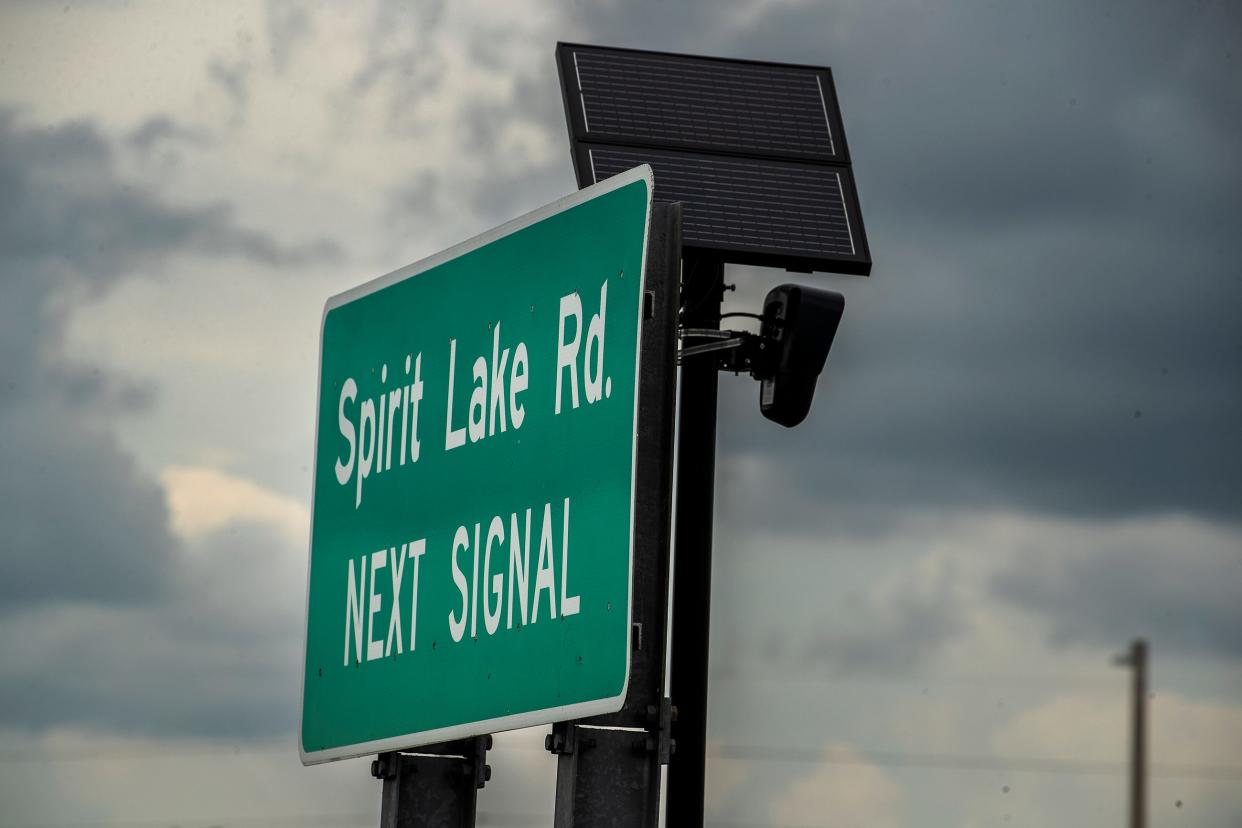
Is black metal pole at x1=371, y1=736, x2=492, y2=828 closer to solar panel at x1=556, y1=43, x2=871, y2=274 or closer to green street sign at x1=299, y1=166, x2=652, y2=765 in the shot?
green street sign at x1=299, y1=166, x2=652, y2=765

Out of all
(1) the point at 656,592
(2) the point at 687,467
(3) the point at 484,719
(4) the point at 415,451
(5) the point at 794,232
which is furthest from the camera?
(5) the point at 794,232

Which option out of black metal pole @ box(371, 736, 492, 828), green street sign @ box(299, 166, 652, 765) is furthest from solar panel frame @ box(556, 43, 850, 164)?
black metal pole @ box(371, 736, 492, 828)

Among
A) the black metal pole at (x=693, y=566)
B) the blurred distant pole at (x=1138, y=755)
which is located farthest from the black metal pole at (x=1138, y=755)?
the black metal pole at (x=693, y=566)

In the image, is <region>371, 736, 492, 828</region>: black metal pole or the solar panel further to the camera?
the solar panel

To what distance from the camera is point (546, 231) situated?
13.5 ft

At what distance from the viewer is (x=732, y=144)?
33.6 ft

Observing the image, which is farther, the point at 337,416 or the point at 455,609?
the point at 337,416

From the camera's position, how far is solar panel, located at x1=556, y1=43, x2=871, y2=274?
9445mm

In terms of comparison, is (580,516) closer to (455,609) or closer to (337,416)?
(455,609)

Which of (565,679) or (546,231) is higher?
(546,231)

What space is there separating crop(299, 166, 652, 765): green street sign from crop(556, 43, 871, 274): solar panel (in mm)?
4308

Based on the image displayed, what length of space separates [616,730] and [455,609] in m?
0.68

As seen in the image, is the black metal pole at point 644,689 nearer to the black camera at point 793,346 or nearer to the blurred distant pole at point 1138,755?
the black camera at point 793,346

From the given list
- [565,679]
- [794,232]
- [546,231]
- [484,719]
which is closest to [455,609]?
[484,719]
